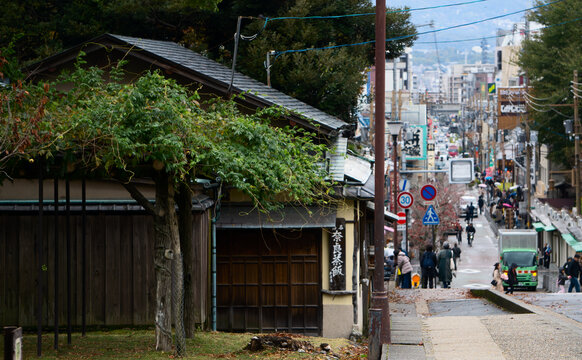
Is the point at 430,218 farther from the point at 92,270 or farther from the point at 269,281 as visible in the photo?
the point at 92,270

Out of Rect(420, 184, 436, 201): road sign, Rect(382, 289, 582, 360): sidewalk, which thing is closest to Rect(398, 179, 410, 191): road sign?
Rect(420, 184, 436, 201): road sign

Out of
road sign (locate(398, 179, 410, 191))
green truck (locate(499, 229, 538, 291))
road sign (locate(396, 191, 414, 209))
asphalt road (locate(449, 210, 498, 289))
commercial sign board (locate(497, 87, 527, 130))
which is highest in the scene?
commercial sign board (locate(497, 87, 527, 130))

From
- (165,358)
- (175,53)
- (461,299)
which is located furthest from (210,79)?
(461,299)

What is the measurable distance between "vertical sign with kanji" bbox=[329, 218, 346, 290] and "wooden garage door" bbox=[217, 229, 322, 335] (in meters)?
0.31

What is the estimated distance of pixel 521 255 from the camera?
39281 mm

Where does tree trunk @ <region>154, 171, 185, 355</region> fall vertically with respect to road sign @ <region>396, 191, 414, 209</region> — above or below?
below

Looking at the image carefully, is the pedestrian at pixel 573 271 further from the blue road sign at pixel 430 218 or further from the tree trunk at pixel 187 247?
the tree trunk at pixel 187 247

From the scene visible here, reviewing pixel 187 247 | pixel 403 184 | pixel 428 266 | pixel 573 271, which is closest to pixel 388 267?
pixel 428 266

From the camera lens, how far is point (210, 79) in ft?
59.2

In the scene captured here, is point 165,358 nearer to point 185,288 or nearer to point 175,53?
point 185,288

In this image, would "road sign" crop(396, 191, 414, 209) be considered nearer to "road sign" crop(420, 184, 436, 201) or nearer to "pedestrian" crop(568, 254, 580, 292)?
"road sign" crop(420, 184, 436, 201)

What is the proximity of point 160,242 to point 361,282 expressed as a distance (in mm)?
7642

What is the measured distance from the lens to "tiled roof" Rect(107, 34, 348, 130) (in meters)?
18.0

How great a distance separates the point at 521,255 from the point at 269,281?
25.6 metres
